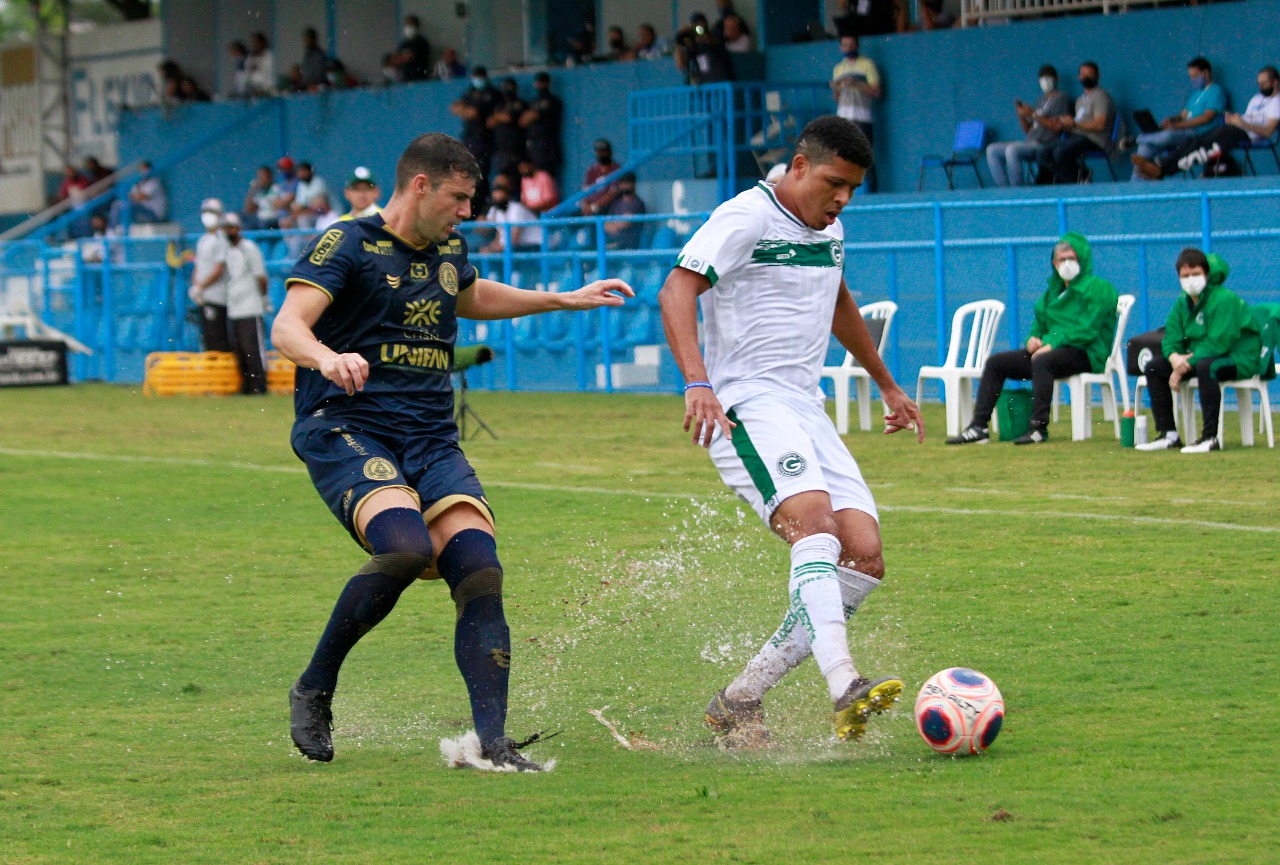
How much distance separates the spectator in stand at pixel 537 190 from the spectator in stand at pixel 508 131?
2.29ft

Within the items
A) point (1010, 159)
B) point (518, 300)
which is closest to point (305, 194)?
point (1010, 159)

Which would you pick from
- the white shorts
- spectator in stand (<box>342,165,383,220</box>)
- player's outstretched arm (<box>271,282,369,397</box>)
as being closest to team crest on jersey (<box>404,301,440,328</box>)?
player's outstretched arm (<box>271,282,369,397</box>)

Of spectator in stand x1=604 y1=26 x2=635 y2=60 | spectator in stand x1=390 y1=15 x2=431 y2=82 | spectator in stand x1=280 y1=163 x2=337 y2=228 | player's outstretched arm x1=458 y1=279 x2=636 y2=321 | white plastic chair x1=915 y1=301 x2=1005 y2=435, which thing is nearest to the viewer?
player's outstretched arm x1=458 y1=279 x2=636 y2=321

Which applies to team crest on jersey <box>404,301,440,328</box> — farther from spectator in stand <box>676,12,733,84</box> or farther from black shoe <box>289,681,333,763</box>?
spectator in stand <box>676,12,733,84</box>

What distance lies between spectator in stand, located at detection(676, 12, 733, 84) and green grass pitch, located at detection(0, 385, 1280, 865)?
12.3 m

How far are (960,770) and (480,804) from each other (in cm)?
136

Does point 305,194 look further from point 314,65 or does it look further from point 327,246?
point 327,246

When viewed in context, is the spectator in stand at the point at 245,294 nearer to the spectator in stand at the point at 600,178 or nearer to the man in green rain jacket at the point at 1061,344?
the spectator in stand at the point at 600,178

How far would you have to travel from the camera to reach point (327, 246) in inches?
225

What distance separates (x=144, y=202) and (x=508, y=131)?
10879mm

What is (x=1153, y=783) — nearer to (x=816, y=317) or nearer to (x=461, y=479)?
(x=816, y=317)

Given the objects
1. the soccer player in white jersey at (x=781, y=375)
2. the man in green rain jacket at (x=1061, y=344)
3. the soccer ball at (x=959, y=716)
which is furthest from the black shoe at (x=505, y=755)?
the man in green rain jacket at (x=1061, y=344)

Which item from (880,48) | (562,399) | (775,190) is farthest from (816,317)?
(880,48)

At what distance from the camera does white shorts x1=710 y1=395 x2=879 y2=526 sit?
18.7 feet
